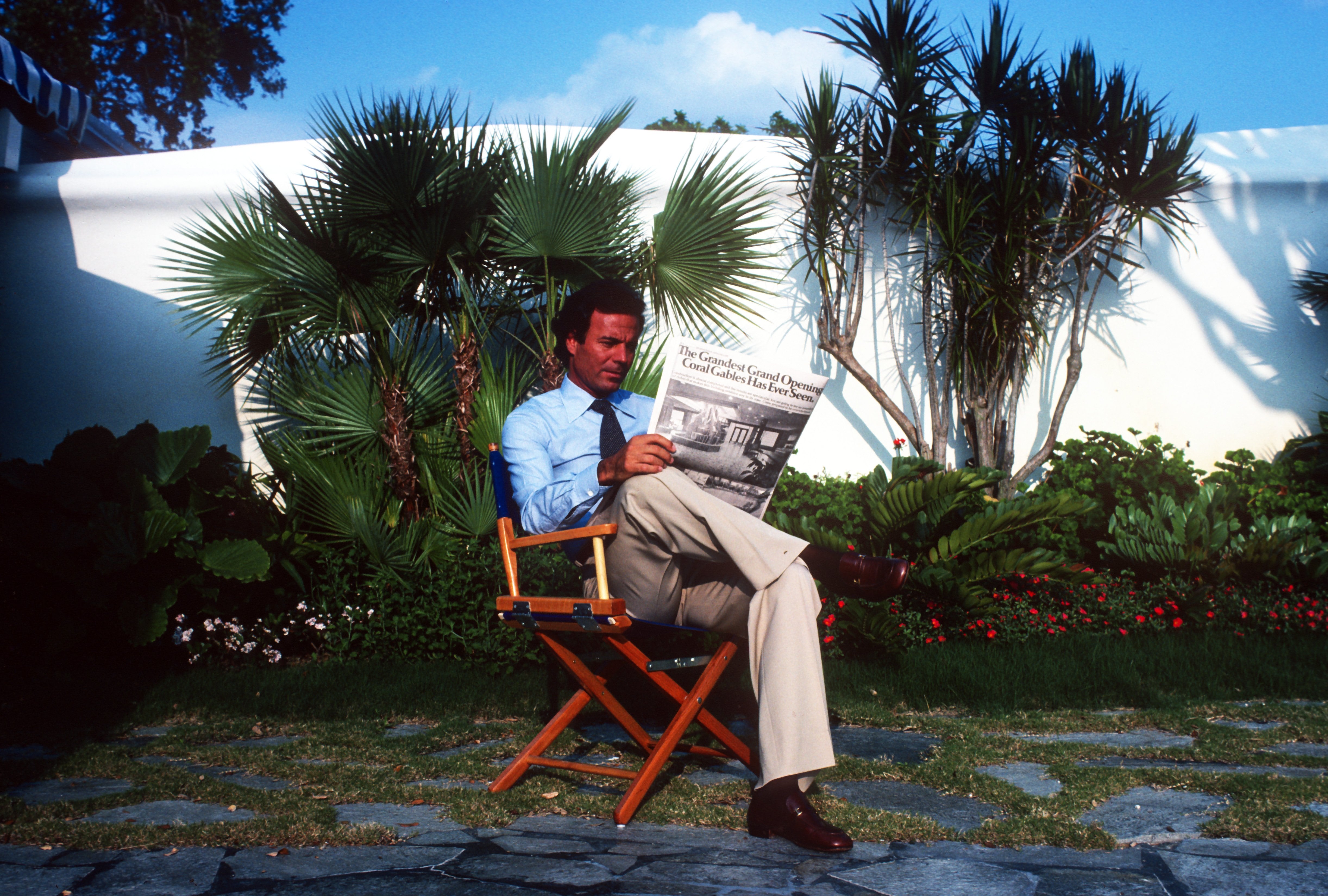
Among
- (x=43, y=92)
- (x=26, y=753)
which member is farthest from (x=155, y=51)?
(x=26, y=753)

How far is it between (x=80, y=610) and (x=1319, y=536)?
6.15m

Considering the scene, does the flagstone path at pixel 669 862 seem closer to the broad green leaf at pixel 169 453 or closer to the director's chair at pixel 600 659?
the director's chair at pixel 600 659

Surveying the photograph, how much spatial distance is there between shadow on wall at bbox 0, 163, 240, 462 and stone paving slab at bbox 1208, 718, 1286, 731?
5717mm

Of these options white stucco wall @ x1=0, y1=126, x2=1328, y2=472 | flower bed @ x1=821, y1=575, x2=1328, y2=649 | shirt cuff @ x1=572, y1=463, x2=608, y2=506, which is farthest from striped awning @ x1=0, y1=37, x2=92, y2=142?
flower bed @ x1=821, y1=575, x2=1328, y2=649

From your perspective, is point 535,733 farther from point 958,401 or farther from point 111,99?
point 111,99

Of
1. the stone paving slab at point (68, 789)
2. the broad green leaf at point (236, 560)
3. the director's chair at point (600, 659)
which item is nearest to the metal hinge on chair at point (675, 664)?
the director's chair at point (600, 659)

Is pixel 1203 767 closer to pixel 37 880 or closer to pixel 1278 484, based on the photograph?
pixel 37 880

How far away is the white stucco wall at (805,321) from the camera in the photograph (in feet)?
20.0

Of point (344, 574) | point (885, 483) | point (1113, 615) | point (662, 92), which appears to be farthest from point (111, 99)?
point (1113, 615)

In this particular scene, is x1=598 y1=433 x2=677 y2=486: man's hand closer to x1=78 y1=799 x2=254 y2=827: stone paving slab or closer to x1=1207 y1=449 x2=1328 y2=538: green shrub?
x1=78 y1=799 x2=254 y2=827: stone paving slab

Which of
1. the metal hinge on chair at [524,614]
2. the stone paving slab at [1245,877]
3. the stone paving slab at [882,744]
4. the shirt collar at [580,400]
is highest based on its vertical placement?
the shirt collar at [580,400]

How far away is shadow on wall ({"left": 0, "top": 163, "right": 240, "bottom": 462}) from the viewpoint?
610cm

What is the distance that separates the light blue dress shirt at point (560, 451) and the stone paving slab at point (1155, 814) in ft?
4.62

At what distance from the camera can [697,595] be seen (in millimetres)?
2471
